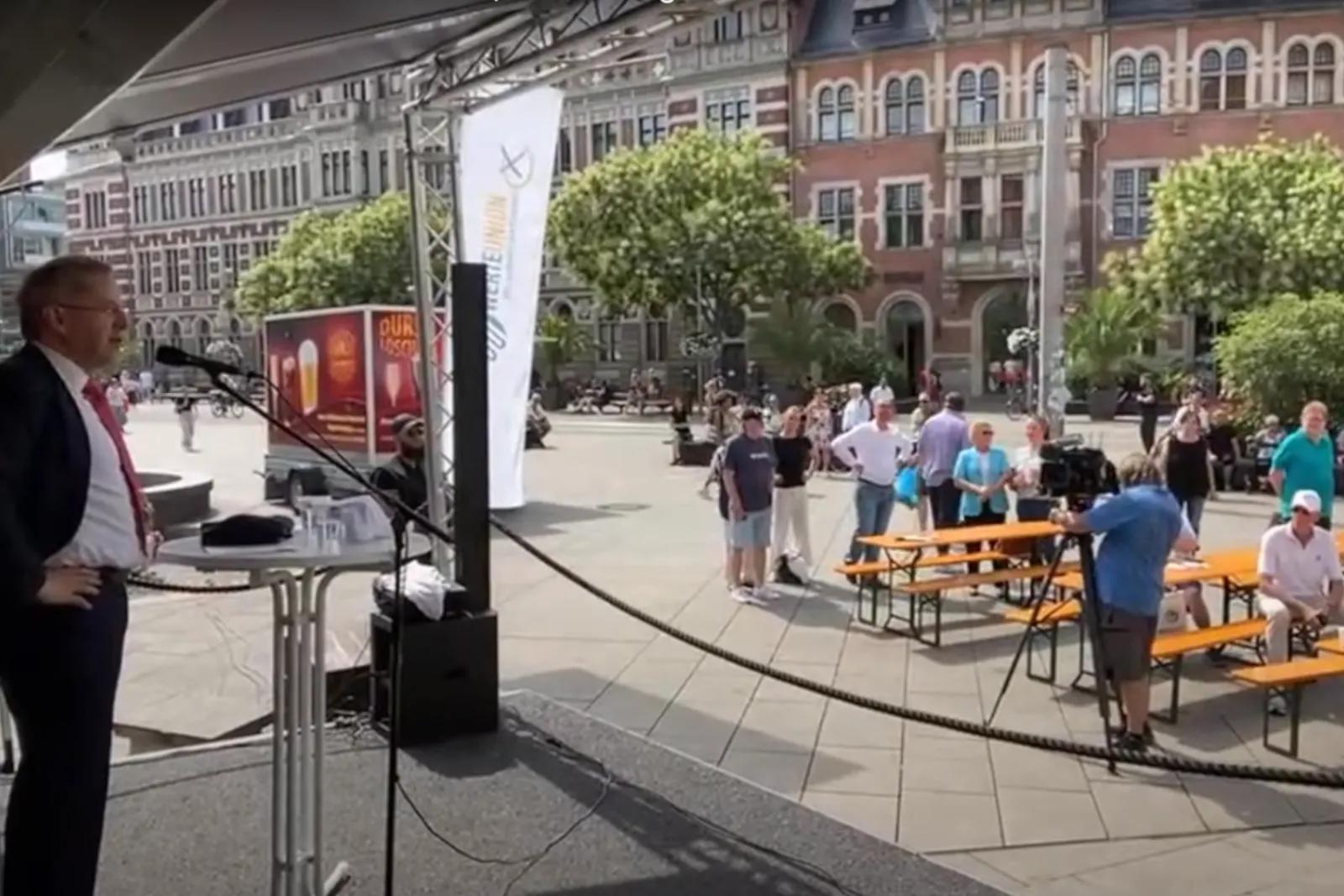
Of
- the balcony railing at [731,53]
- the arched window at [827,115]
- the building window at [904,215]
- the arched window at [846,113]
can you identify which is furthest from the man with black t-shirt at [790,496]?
the arched window at [827,115]

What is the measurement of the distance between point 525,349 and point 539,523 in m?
3.85

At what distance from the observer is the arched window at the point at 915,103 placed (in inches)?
1741

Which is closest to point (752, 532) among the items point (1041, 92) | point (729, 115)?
point (1041, 92)

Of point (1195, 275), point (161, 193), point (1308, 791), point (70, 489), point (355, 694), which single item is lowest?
point (1308, 791)

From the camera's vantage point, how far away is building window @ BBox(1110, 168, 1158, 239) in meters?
41.7

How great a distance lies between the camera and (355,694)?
20.1 ft

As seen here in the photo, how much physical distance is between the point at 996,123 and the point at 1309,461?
35.7 metres

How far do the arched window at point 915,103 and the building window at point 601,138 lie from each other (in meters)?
13.4

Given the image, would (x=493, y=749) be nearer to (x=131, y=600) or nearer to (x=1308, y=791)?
(x=1308, y=791)

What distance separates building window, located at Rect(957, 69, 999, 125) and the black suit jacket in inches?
1705

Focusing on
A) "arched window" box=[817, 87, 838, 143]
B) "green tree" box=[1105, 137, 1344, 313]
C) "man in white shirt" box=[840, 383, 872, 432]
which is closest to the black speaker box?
"man in white shirt" box=[840, 383, 872, 432]

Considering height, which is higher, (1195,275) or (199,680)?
(1195,275)

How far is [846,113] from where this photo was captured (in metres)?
45.6

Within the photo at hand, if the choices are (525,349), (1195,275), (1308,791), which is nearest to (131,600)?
(525,349)
